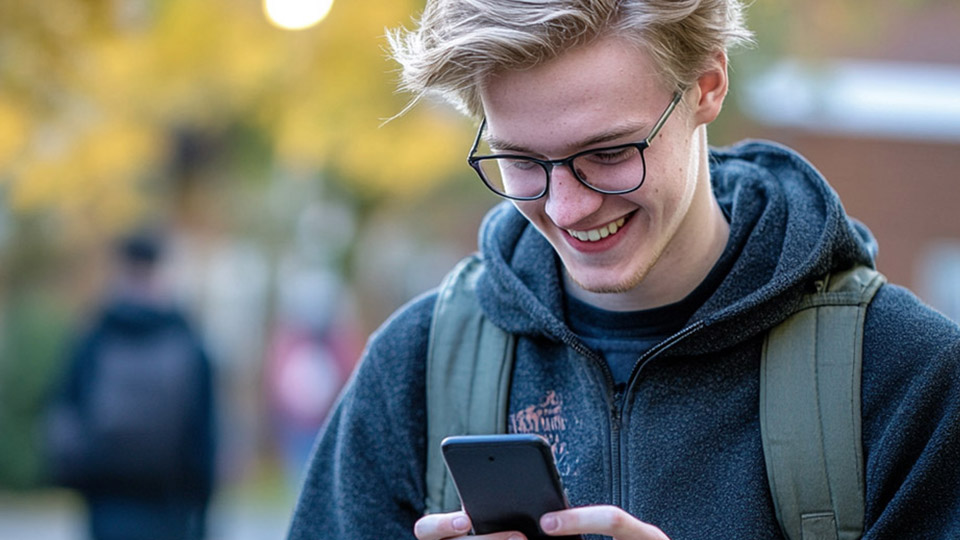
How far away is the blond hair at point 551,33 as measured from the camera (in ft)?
7.21

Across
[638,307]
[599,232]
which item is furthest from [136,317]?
[599,232]

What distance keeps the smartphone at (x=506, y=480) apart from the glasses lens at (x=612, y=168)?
46 centimetres

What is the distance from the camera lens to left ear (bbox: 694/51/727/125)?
7.74 feet

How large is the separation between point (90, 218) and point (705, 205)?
43.2ft

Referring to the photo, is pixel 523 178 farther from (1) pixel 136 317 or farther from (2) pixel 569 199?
(1) pixel 136 317

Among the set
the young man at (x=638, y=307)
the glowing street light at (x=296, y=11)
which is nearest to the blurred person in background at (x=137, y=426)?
the glowing street light at (x=296, y=11)

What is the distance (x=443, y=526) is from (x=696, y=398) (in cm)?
50

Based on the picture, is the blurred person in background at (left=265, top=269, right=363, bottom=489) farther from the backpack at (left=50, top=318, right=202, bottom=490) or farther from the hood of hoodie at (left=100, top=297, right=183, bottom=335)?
the backpack at (left=50, top=318, right=202, bottom=490)

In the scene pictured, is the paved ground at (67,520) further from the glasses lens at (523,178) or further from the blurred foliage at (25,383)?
the glasses lens at (523,178)

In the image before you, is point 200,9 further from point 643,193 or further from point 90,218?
point 643,193

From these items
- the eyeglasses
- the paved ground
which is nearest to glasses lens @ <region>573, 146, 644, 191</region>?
the eyeglasses

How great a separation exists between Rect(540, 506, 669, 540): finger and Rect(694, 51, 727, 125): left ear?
28.8 inches

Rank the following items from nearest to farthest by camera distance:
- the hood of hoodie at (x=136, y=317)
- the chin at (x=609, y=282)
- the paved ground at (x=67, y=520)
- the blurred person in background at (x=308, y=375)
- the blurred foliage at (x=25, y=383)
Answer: the chin at (x=609, y=282) → the hood of hoodie at (x=136, y=317) → the blurred person in background at (x=308, y=375) → the paved ground at (x=67, y=520) → the blurred foliage at (x=25, y=383)

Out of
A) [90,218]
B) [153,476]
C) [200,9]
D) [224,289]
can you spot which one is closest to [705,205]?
[153,476]
